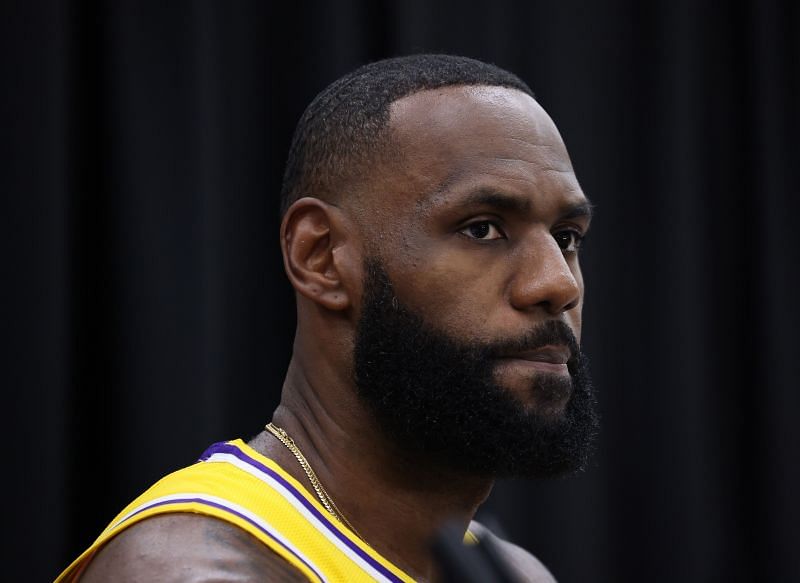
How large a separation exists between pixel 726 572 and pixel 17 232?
180 centimetres

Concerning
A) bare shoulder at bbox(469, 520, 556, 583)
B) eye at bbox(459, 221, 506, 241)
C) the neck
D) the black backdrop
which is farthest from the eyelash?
the black backdrop

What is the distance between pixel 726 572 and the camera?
2.38 meters

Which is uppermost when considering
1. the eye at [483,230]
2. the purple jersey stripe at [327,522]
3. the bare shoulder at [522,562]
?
the eye at [483,230]

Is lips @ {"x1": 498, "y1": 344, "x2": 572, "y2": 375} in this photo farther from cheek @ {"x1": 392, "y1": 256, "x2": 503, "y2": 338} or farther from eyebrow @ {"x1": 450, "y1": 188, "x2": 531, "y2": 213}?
eyebrow @ {"x1": 450, "y1": 188, "x2": 531, "y2": 213}

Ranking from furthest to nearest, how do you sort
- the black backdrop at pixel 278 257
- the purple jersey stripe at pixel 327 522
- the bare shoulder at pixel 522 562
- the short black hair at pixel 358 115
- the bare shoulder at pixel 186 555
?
the black backdrop at pixel 278 257
the bare shoulder at pixel 522 562
the short black hair at pixel 358 115
the purple jersey stripe at pixel 327 522
the bare shoulder at pixel 186 555

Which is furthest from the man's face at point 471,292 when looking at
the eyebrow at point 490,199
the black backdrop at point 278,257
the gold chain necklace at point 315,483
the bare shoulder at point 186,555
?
the black backdrop at point 278,257

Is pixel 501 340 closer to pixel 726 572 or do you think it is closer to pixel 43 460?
pixel 43 460

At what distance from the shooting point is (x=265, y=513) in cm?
109

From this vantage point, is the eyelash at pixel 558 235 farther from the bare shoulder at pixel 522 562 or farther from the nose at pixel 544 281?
the bare shoulder at pixel 522 562

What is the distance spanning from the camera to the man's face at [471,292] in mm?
1155

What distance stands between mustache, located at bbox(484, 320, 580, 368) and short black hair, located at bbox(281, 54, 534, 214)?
283mm

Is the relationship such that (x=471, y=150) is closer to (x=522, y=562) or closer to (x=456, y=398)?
(x=456, y=398)

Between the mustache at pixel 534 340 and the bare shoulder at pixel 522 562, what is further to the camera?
the bare shoulder at pixel 522 562

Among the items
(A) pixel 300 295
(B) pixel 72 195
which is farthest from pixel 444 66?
(B) pixel 72 195
